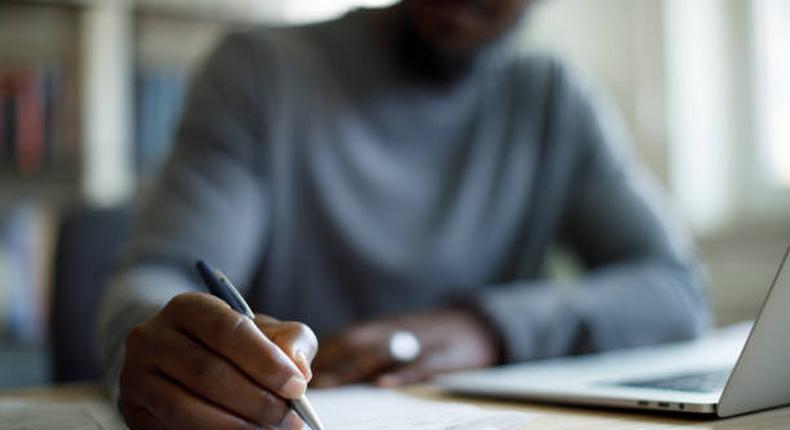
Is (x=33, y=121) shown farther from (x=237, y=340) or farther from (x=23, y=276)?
(x=237, y=340)

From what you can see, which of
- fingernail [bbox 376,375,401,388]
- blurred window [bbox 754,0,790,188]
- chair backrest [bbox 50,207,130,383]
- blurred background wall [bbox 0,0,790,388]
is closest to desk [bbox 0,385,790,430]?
fingernail [bbox 376,375,401,388]

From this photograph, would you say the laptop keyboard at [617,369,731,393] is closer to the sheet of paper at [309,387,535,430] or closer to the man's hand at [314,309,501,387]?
the sheet of paper at [309,387,535,430]

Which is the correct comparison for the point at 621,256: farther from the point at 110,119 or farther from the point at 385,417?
the point at 110,119

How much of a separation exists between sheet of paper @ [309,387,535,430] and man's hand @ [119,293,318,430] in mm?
66

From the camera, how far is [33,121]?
206 centimetres

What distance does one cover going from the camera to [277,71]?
3.68 ft

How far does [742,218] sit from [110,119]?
1.56m

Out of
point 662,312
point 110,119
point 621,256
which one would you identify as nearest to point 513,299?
point 662,312

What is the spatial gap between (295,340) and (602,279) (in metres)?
0.60

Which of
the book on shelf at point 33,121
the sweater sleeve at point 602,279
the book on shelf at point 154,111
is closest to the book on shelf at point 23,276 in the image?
the book on shelf at point 33,121

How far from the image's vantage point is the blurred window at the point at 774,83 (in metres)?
1.94

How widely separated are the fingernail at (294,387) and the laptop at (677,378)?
0.76 ft

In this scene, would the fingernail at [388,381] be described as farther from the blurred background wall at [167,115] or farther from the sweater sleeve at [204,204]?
the blurred background wall at [167,115]

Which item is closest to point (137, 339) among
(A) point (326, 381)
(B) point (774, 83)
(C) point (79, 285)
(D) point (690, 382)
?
(A) point (326, 381)
